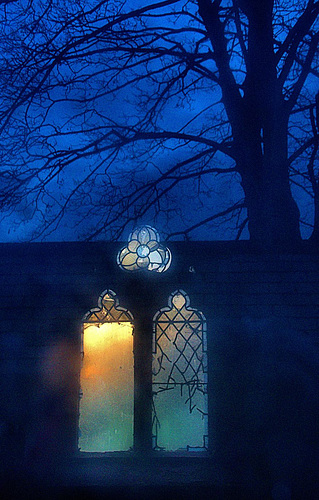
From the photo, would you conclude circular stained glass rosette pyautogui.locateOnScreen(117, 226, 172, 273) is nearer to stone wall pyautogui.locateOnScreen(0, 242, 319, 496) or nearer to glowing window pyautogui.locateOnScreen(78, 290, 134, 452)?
stone wall pyautogui.locateOnScreen(0, 242, 319, 496)

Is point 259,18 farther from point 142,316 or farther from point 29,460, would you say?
point 29,460

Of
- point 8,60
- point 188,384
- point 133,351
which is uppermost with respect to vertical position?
point 8,60

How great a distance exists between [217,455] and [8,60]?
6.13 metres

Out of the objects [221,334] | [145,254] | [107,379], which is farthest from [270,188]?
[107,379]

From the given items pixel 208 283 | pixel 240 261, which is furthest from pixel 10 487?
pixel 240 261

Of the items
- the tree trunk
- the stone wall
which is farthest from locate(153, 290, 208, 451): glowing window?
the tree trunk

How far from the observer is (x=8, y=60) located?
733 cm

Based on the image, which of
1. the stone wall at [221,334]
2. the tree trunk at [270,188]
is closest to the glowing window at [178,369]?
the stone wall at [221,334]

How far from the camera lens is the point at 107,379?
547cm

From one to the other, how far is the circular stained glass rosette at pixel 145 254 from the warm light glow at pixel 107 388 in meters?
0.68

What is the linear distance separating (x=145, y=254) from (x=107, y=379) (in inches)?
57.4

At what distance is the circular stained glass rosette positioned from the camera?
220 inches

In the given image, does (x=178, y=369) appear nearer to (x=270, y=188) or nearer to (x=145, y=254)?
(x=145, y=254)

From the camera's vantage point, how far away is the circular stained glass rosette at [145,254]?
558cm
